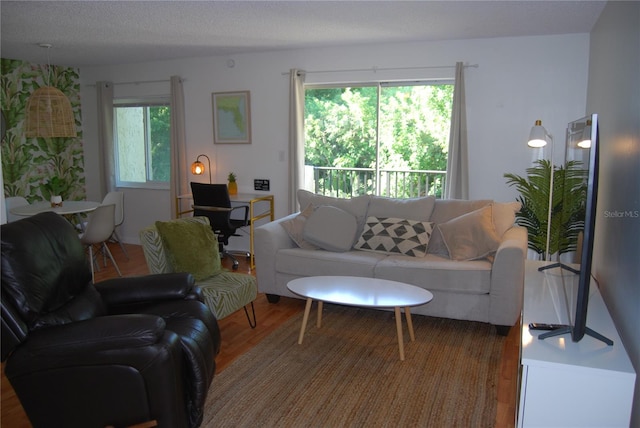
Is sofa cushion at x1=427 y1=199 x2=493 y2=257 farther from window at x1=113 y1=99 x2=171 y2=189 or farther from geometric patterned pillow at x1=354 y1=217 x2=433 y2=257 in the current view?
window at x1=113 y1=99 x2=171 y2=189

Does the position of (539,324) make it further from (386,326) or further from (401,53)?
(401,53)

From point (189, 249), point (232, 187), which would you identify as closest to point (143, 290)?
point (189, 249)

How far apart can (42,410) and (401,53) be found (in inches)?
163

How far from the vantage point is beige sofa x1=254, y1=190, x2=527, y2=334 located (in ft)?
10.7

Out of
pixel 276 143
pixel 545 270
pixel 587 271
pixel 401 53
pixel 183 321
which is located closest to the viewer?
pixel 587 271

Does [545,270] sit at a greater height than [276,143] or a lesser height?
lesser

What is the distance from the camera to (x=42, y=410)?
1900 millimetres

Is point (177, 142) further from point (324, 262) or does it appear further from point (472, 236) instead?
point (472, 236)

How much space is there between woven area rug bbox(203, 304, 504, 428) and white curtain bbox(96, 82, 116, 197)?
3.87 meters

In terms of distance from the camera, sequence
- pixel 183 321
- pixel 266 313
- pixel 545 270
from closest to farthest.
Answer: pixel 183 321 → pixel 545 270 → pixel 266 313

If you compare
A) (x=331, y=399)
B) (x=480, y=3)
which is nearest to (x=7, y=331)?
(x=331, y=399)

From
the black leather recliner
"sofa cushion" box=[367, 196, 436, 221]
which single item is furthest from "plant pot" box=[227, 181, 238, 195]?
the black leather recliner

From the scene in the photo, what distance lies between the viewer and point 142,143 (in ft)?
20.4

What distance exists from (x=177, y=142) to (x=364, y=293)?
3.62 m
